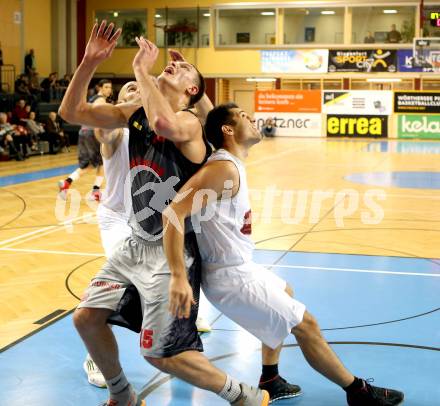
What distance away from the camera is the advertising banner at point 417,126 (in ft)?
94.1

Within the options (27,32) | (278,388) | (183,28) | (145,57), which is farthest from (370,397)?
(183,28)

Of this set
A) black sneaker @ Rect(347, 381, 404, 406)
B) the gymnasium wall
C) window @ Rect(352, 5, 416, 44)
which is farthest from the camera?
window @ Rect(352, 5, 416, 44)

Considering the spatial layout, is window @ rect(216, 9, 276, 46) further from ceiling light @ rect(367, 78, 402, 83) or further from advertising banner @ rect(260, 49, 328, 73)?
ceiling light @ rect(367, 78, 402, 83)

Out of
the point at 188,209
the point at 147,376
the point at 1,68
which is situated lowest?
the point at 147,376

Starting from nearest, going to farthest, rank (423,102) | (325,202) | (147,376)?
(147,376), (325,202), (423,102)

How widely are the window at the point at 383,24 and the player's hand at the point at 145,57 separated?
29345 mm

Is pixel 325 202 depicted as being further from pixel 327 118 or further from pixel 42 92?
pixel 327 118

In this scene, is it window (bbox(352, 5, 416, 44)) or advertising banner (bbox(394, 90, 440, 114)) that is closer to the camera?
advertising banner (bbox(394, 90, 440, 114))

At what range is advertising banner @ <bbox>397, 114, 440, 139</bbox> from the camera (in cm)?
2867

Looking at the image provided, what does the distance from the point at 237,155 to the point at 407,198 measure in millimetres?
9189

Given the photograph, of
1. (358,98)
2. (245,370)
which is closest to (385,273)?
(245,370)

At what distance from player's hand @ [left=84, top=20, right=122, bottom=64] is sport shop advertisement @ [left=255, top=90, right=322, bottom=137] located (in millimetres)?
26210

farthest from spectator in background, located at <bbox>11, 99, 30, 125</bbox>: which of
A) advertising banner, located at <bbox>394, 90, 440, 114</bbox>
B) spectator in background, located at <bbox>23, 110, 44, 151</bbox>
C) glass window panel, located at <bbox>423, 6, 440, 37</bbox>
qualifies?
glass window panel, located at <bbox>423, 6, 440, 37</bbox>

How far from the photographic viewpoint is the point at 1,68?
25391 mm
